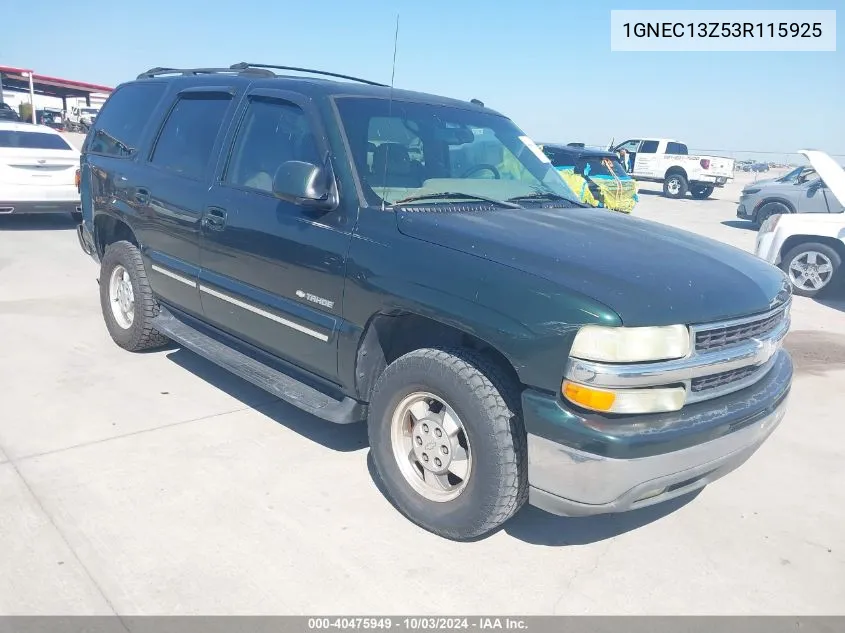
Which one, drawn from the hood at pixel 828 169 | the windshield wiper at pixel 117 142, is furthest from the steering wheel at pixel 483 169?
the hood at pixel 828 169

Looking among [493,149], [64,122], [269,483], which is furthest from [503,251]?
[64,122]

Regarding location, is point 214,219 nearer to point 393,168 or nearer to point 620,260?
point 393,168

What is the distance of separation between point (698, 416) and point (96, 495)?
2770mm

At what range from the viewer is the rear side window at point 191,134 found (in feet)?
14.3

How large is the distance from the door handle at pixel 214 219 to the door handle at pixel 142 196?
2.72 feet

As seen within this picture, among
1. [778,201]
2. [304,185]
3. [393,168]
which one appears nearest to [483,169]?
[393,168]

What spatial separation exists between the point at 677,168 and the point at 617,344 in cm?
2504

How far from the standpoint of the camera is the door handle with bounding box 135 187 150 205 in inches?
189

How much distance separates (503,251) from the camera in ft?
9.64

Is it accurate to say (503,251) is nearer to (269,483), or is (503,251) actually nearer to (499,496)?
(499,496)

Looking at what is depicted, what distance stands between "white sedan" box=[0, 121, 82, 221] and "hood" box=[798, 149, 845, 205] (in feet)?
→ 30.9

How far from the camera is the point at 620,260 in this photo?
3004mm

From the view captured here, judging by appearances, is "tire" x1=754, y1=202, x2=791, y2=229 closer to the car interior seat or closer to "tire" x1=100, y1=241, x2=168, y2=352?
the car interior seat
